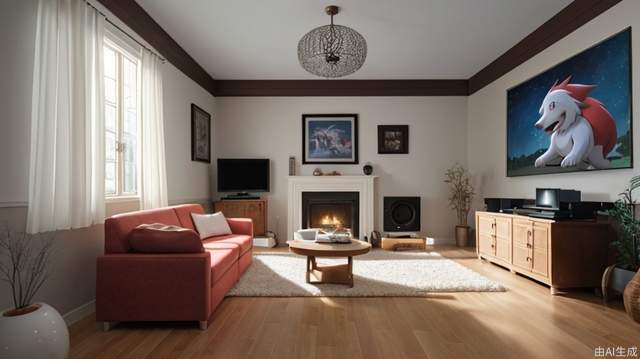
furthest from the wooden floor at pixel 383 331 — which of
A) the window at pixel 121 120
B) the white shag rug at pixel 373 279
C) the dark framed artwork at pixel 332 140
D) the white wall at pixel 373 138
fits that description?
the dark framed artwork at pixel 332 140

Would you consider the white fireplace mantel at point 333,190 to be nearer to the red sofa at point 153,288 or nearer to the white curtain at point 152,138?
the white curtain at point 152,138

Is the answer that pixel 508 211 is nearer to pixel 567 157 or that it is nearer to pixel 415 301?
pixel 567 157

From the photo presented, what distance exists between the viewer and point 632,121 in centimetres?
309

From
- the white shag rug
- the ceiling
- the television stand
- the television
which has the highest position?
the ceiling

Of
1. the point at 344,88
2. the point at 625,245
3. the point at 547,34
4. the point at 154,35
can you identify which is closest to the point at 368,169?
the point at 344,88

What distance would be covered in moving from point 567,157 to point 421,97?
311 centimetres

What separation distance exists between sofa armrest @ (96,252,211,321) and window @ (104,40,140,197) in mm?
1190

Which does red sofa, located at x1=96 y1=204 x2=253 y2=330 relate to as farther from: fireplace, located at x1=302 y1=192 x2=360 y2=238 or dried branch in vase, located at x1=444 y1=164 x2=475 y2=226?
dried branch in vase, located at x1=444 y1=164 x2=475 y2=226

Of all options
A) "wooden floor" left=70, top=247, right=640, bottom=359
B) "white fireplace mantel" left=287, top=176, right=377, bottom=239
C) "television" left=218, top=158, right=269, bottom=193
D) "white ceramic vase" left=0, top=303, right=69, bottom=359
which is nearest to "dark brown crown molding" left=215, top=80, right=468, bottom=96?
"television" left=218, top=158, right=269, bottom=193

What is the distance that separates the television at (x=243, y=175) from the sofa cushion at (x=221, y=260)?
104 inches

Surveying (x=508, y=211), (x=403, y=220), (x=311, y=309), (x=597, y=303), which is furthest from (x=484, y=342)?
(x=403, y=220)

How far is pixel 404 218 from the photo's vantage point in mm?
6371

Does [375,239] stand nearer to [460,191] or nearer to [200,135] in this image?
[460,191]

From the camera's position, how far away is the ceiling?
3715mm
